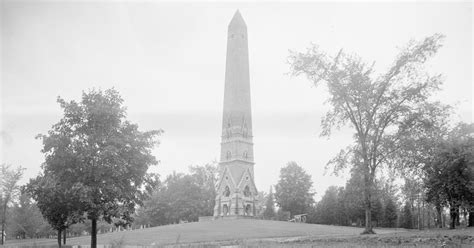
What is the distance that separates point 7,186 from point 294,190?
48449 millimetres

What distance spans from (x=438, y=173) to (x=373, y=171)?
37.9 feet

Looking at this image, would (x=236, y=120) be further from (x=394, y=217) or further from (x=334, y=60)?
(x=334, y=60)

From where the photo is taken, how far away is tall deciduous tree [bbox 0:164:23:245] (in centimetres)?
4972

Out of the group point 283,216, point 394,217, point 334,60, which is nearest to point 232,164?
point 283,216

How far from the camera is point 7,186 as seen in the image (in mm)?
50250

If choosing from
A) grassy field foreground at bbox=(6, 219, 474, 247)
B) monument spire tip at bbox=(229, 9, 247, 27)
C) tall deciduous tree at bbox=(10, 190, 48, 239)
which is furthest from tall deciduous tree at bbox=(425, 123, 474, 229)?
tall deciduous tree at bbox=(10, 190, 48, 239)

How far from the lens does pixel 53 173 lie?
21641 millimetres

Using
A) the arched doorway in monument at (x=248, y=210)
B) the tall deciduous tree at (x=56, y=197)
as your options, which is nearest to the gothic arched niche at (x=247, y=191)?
the arched doorway in monument at (x=248, y=210)

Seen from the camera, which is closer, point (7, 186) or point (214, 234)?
point (214, 234)

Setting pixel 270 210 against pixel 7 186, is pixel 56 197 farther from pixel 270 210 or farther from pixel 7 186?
pixel 270 210

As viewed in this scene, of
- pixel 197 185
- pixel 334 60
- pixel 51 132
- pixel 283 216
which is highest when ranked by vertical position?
pixel 334 60

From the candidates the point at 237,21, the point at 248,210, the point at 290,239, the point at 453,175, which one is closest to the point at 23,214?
the point at 248,210

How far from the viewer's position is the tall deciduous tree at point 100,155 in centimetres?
2106

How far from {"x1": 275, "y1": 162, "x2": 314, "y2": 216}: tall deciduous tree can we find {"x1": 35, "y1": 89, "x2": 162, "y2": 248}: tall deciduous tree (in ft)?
194
